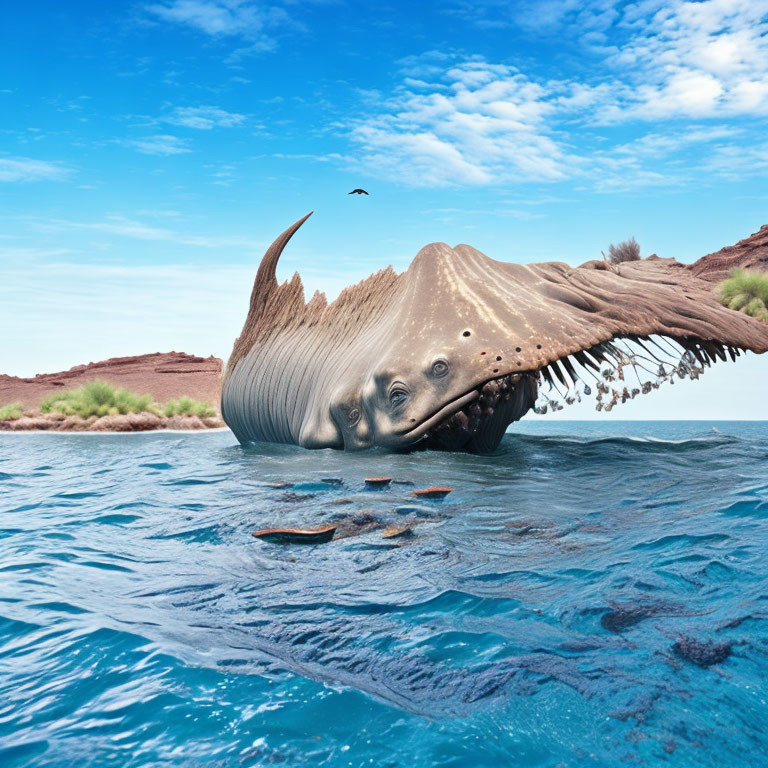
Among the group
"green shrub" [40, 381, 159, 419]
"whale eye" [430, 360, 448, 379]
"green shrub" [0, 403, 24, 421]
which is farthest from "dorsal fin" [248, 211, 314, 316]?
"green shrub" [0, 403, 24, 421]

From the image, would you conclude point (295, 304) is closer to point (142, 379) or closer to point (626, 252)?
point (626, 252)

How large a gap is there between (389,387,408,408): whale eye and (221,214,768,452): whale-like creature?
0.04ft

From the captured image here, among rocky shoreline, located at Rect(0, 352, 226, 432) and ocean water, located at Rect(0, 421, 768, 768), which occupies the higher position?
rocky shoreline, located at Rect(0, 352, 226, 432)

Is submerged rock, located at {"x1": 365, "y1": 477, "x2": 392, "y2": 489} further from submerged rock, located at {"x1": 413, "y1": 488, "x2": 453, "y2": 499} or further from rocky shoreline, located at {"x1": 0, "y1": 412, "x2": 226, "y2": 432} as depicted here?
rocky shoreline, located at {"x1": 0, "y1": 412, "x2": 226, "y2": 432}

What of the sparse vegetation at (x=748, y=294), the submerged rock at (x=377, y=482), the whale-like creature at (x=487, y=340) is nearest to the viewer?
the submerged rock at (x=377, y=482)

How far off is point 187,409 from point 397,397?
13834 mm

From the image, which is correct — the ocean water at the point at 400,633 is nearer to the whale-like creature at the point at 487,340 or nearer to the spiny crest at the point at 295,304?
the whale-like creature at the point at 487,340

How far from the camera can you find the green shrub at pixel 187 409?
18953mm

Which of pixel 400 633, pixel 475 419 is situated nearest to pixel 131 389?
pixel 475 419

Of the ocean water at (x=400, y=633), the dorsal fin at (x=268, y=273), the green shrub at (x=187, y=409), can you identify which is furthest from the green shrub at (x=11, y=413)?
the ocean water at (x=400, y=633)

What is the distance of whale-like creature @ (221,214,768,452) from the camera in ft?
20.1

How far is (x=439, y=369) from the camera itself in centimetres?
618

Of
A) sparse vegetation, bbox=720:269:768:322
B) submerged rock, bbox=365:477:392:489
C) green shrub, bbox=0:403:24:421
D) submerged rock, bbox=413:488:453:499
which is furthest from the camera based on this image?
green shrub, bbox=0:403:24:421

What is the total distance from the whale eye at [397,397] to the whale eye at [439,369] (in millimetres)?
308
